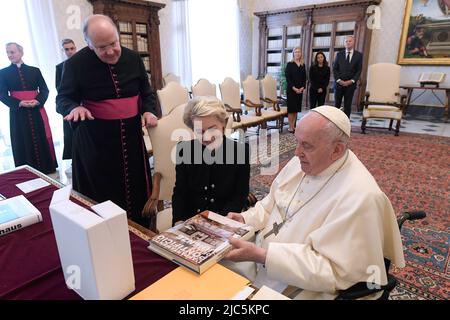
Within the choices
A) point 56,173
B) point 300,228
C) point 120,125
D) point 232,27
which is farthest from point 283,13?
point 300,228

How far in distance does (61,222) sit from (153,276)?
33 cm

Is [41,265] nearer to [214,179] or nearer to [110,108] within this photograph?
[214,179]

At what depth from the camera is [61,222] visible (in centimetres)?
82

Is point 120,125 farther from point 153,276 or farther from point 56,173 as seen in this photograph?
point 56,173

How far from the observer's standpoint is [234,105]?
18.0ft

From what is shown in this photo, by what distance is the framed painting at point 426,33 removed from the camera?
695cm

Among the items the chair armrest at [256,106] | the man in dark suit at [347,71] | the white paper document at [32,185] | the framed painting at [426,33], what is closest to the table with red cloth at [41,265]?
the white paper document at [32,185]

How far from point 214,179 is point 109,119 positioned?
34.8 inches

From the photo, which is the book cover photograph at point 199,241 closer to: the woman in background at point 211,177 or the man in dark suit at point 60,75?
the woman in background at point 211,177

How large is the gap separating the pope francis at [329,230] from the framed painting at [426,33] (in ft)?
25.4

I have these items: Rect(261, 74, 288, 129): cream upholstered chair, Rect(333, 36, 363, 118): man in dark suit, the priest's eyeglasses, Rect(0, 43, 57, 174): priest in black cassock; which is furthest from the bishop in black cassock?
Rect(333, 36, 363, 118): man in dark suit

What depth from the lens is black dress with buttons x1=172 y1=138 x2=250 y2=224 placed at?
178cm

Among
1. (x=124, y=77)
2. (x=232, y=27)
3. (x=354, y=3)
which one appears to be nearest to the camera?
(x=124, y=77)

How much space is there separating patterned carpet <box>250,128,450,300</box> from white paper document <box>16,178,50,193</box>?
225cm
